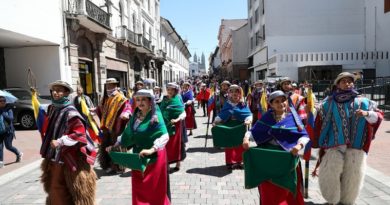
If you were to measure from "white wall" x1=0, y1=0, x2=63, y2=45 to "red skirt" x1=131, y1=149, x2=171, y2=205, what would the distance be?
34.2ft

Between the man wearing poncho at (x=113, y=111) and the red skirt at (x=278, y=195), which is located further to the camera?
the man wearing poncho at (x=113, y=111)

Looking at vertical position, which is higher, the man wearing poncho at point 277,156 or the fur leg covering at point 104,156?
the man wearing poncho at point 277,156

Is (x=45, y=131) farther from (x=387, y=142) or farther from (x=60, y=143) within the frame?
(x=387, y=142)

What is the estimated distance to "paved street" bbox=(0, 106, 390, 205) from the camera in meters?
Answer: 5.16

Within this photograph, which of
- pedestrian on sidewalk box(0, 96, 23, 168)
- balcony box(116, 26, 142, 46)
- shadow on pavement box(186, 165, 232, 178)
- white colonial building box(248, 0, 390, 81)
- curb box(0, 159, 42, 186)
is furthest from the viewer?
white colonial building box(248, 0, 390, 81)

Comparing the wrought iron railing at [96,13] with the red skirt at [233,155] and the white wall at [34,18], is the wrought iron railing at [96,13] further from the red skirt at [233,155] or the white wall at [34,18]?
the red skirt at [233,155]

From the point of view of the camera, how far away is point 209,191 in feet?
18.3

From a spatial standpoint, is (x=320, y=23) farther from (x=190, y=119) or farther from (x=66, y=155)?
(x=66, y=155)

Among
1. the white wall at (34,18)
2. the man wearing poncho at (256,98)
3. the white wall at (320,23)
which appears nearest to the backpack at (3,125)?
the white wall at (34,18)

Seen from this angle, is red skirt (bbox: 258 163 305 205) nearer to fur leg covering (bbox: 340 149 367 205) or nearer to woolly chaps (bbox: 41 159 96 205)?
fur leg covering (bbox: 340 149 367 205)

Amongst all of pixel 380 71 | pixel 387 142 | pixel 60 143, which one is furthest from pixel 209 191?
pixel 380 71

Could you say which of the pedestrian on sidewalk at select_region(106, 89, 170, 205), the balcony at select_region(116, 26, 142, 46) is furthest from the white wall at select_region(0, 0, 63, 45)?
the pedestrian on sidewalk at select_region(106, 89, 170, 205)

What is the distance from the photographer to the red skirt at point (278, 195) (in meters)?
3.79

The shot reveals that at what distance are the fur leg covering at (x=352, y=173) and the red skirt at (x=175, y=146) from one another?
309cm
